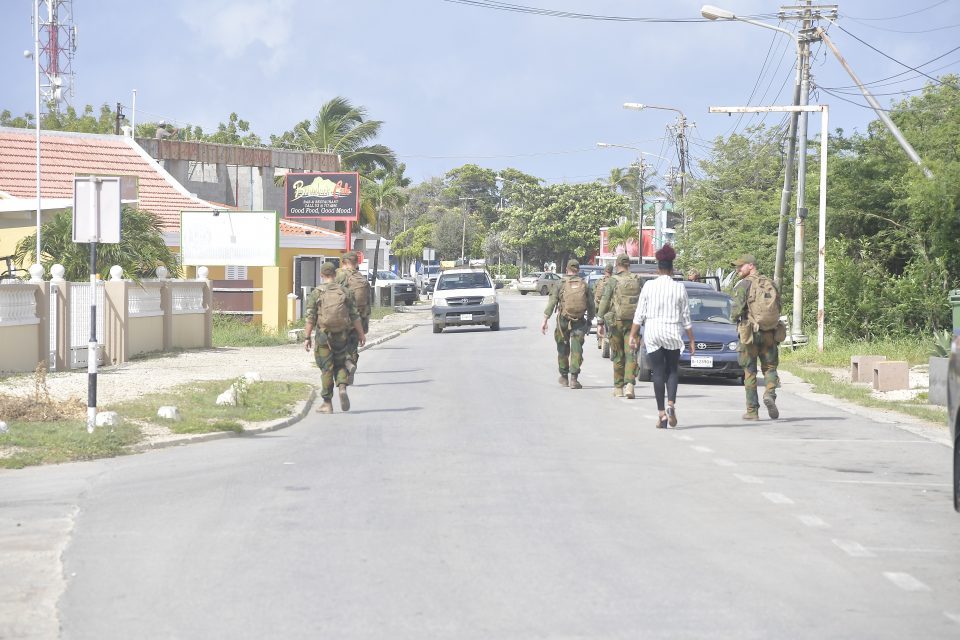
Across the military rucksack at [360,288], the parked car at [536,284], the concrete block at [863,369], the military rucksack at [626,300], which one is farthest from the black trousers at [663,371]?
the parked car at [536,284]

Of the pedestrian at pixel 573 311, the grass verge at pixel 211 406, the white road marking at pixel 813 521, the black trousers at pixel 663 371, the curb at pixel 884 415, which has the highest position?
the pedestrian at pixel 573 311

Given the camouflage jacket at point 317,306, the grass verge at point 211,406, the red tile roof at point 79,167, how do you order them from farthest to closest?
the red tile roof at point 79,167
the camouflage jacket at point 317,306
the grass verge at point 211,406

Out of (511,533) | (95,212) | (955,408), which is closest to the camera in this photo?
(511,533)

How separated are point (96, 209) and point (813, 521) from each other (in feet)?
25.1

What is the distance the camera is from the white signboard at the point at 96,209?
40.6 feet

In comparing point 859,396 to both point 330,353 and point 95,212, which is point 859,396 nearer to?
point 330,353

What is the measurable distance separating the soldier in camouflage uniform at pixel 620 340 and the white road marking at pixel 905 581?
35.0ft

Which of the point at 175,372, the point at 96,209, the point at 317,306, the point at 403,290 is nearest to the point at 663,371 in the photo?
the point at 317,306

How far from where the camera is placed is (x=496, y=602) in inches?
238

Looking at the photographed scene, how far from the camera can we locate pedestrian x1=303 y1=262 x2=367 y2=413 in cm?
1513

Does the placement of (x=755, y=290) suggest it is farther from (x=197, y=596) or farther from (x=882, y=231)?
(x=882, y=231)

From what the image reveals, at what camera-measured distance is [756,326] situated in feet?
47.9

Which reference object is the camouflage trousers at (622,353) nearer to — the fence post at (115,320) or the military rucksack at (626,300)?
the military rucksack at (626,300)

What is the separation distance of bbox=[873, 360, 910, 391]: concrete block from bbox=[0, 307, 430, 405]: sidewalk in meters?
8.72
